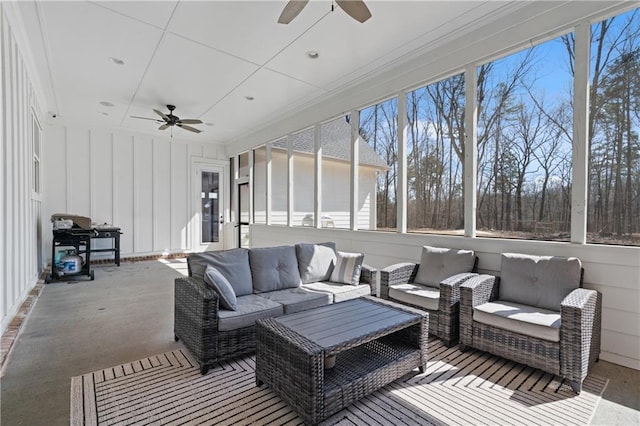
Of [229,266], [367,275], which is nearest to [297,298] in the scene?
[229,266]

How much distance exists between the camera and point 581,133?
2779mm

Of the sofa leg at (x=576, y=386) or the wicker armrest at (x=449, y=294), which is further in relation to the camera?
the wicker armrest at (x=449, y=294)

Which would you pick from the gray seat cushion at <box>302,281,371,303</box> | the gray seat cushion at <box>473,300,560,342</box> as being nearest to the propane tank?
the gray seat cushion at <box>302,281,371,303</box>

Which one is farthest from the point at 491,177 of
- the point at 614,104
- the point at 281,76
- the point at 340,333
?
the point at 281,76

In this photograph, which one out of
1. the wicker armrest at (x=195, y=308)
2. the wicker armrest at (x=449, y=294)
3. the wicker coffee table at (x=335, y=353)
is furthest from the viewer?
the wicker armrest at (x=449, y=294)

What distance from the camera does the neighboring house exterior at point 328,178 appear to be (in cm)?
499

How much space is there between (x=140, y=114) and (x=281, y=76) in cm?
360

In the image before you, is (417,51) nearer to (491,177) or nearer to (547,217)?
(491,177)

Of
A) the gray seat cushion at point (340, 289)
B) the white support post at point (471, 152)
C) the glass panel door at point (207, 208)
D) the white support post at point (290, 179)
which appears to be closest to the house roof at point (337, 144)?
Result: the white support post at point (290, 179)

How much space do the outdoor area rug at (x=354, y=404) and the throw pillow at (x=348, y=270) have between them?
1.29 m

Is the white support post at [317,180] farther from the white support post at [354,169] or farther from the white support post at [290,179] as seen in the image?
the white support post at [354,169]

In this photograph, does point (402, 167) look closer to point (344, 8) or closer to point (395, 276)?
point (395, 276)

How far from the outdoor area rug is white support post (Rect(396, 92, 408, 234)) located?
82.1 inches

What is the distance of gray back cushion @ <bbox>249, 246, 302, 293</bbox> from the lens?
10.8ft
